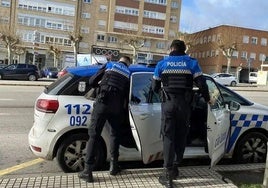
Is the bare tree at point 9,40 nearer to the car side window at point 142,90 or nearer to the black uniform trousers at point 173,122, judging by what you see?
the car side window at point 142,90

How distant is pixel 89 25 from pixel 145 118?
69.4 meters

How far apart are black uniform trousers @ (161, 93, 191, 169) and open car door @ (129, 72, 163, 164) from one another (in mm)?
474

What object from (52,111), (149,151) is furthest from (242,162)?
(52,111)

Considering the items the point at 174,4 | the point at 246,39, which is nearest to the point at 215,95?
the point at 174,4

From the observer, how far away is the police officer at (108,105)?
518cm

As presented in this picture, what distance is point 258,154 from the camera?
6703mm

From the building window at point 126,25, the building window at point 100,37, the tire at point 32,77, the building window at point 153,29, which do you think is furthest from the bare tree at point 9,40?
the building window at point 153,29

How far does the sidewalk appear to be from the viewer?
496 centimetres

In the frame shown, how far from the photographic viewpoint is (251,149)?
6.66 m

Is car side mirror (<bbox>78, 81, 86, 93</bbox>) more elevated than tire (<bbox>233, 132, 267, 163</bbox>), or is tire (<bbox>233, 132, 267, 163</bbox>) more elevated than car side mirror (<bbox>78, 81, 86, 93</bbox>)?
car side mirror (<bbox>78, 81, 86, 93</bbox>)

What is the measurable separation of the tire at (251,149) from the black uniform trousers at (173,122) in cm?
176

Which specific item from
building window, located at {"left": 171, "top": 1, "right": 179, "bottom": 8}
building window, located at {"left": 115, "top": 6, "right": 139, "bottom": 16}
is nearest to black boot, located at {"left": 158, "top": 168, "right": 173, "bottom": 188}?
building window, located at {"left": 115, "top": 6, "right": 139, "bottom": 16}

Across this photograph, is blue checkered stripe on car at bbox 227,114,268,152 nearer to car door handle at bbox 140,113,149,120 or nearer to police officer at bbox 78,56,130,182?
car door handle at bbox 140,113,149,120

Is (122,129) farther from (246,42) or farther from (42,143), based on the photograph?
(246,42)
